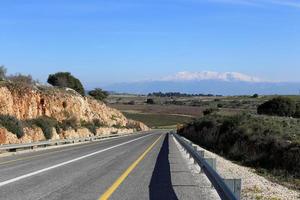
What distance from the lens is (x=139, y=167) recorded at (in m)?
20.2

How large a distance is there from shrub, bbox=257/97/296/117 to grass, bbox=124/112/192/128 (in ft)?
245

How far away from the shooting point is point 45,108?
206 ft

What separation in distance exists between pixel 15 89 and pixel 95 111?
123 ft

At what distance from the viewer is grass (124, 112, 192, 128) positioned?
158 metres

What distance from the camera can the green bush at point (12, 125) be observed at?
42.1 metres

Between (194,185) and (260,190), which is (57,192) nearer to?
(194,185)

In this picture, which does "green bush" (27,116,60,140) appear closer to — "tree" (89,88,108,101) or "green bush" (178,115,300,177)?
"green bush" (178,115,300,177)

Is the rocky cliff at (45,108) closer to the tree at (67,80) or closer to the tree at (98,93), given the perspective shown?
the tree at (67,80)

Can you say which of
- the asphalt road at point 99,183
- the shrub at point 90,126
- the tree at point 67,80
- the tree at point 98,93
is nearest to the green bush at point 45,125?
the shrub at point 90,126

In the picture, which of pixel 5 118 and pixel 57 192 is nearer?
pixel 57 192

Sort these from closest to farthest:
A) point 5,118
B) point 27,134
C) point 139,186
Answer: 1. point 139,186
2. point 5,118
3. point 27,134

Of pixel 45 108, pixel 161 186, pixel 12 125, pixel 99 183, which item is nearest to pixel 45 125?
pixel 45 108

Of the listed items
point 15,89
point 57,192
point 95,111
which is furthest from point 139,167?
point 95,111

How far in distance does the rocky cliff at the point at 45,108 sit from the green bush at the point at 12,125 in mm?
542
